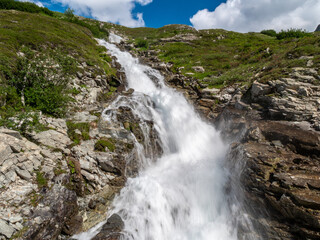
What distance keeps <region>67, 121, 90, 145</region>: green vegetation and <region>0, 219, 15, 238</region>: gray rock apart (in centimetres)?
462

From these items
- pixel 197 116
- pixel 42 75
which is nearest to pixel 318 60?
pixel 197 116

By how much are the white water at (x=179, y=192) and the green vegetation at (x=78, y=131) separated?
391cm

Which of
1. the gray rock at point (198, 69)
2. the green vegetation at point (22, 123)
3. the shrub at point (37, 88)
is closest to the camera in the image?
the green vegetation at point (22, 123)

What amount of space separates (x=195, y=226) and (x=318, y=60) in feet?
48.9

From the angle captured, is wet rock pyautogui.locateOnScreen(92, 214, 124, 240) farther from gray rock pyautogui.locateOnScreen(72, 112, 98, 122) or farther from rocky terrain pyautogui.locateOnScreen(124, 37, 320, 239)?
gray rock pyautogui.locateOnScreen(72, 112, 98, 122)

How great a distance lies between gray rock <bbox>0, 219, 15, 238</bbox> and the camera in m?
4.73

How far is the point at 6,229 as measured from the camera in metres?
4.81

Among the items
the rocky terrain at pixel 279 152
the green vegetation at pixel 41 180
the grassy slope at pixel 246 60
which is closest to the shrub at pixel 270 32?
the grassy slope at pixel 246 60

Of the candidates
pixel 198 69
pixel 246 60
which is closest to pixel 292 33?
pixel 246 60

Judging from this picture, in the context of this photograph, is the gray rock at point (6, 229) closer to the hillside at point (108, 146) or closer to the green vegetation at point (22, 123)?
the hillside at point (108, 146)

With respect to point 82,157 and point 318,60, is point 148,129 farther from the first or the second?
point 318,60

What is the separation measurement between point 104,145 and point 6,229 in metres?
5.55

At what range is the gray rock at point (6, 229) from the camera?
4732 mm

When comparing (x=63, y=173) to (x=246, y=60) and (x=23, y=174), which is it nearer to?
(x=23, y=174)
